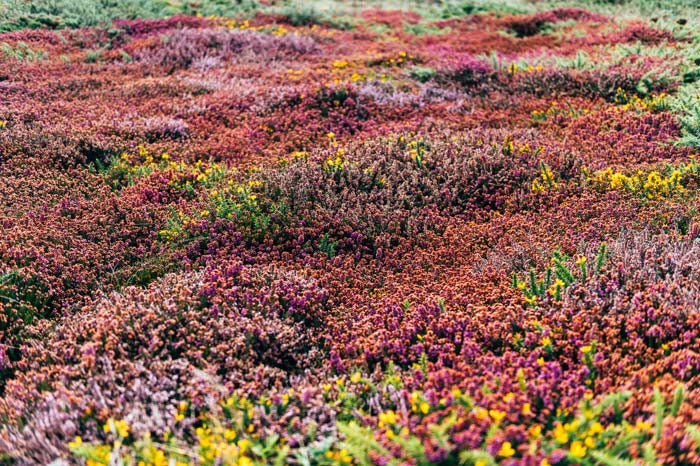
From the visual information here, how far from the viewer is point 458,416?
322 cm

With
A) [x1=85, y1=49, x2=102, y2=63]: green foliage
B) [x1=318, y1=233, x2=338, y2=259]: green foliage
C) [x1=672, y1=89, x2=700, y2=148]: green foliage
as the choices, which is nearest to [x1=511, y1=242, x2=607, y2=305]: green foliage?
[x1=318, y1=233, x2=338, y2=259]: green foliage

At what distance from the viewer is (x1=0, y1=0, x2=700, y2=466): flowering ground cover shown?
3291 millimetres

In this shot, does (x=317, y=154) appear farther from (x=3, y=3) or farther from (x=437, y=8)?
(x=437, y=8)

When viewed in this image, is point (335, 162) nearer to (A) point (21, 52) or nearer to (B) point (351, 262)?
(B) point (351, 262)

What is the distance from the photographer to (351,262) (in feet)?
19.0

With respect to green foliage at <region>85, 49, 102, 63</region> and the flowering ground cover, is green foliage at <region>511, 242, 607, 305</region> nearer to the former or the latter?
the flowering ground cover

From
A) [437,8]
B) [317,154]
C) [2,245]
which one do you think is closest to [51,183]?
[2,245]

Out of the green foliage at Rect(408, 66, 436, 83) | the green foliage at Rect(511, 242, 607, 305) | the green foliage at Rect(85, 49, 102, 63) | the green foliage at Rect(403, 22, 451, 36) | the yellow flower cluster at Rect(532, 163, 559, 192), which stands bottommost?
the green foliage at Rect(511, 242, 607, 305)

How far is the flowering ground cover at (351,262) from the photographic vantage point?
329 cm

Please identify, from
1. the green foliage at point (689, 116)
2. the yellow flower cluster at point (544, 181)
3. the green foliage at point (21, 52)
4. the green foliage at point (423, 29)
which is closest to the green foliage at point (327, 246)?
the yellow flower cluster at point (544, 181)

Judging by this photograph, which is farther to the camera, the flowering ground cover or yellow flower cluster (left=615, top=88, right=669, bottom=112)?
yellow flower cluster (left=615, top=88, right=669, bottom=112)

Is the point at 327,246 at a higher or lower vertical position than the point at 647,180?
lower

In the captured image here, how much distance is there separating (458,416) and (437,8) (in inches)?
830

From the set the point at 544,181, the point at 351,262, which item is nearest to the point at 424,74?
the point at 544,181
